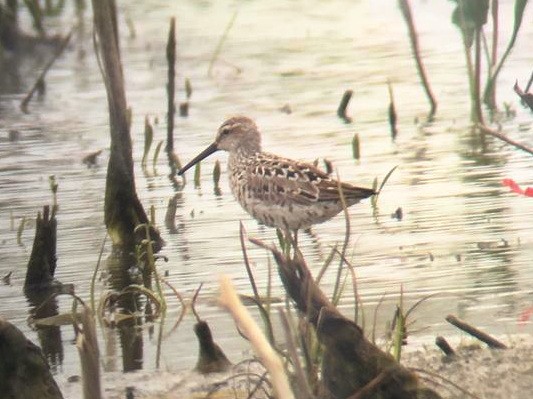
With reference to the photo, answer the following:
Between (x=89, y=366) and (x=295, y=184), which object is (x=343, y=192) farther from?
(x=89, y=366)

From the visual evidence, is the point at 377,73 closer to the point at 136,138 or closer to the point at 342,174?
the point at 136,138

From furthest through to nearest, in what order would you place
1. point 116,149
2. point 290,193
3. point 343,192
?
point 116,149, point 290,193, point 343,192

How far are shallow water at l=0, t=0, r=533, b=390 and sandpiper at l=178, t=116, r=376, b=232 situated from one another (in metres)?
0.22

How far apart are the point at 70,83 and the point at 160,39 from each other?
2.74 m

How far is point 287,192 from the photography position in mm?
8352

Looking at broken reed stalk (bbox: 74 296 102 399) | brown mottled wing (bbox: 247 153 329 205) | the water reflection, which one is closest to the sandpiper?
brown mottled wing (bbox: 247 153 329 205)

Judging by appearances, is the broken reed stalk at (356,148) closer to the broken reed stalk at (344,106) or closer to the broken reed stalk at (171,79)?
the broken reed stalk at (171,79)

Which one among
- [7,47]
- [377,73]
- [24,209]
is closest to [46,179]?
[24,209]

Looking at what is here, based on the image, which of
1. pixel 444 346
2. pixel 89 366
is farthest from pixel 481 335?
pixel 89 366

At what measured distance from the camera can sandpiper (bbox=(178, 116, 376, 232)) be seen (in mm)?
8180

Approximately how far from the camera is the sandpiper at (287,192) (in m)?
8.18

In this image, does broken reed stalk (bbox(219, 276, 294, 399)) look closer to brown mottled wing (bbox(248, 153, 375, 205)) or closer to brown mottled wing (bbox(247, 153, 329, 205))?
brown mottled wing (bbox(248, 153, 375, 205))

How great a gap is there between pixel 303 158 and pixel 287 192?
120 inches

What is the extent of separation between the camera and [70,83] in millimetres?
16391
